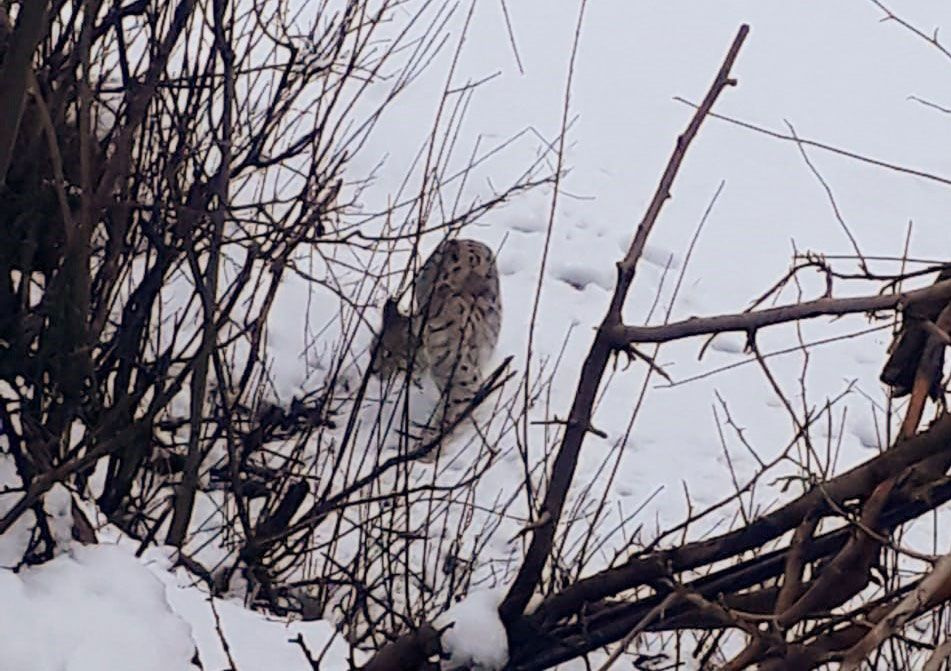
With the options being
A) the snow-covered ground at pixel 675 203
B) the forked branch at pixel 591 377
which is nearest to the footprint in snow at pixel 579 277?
the snow-covered ground at pixel 675 203

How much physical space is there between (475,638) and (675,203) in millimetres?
7015

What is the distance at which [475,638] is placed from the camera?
178 centimetres

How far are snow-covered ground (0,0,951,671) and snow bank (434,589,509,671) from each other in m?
0.32

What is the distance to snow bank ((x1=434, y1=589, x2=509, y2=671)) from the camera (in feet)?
5.80

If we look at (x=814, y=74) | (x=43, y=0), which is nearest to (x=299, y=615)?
(x=43, y=0)

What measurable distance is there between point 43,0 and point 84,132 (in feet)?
4.72

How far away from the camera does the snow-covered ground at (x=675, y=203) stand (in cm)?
580

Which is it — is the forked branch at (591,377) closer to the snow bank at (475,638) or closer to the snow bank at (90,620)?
the snow bank at (475,638)

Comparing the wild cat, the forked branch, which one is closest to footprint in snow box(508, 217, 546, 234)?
the wild cat

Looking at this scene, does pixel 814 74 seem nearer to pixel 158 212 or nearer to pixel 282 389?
pixel 282 389

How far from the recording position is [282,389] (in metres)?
5.61

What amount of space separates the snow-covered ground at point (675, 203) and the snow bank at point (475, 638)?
1.04 feet

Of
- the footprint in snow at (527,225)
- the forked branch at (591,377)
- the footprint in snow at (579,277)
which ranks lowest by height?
the forked branch at (591,377)

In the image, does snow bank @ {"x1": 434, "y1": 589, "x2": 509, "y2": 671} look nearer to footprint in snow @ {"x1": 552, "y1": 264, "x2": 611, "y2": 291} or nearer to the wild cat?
the wild cat
